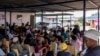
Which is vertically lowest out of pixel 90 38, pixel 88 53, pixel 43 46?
pixel 43 46

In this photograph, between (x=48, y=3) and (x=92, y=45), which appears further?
(x=48, y=3)

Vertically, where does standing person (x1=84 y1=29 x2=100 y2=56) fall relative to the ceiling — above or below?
below

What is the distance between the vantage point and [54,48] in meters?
8.92

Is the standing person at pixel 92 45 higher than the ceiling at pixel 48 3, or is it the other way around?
the ceiling at pixel 48 3

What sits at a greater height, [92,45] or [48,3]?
[48,3]

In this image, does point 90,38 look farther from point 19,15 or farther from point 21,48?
point 19,15

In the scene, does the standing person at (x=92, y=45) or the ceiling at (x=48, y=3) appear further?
the ceiling at (x=48, y=3)

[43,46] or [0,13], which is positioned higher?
[0,13]

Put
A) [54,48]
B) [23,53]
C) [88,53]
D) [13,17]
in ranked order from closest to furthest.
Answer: [88,53], [23,53], [54,48], [13,17]

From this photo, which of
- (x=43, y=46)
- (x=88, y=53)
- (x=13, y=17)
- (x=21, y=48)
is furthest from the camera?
(x=13, y=17)

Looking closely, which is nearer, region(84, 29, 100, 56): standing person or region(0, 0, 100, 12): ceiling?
region(84, 29, 100, 56): standing person

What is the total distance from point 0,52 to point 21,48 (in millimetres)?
1271

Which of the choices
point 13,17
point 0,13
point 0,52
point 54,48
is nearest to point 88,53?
point 0,52

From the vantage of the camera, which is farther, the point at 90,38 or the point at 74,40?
the point at 74,40
